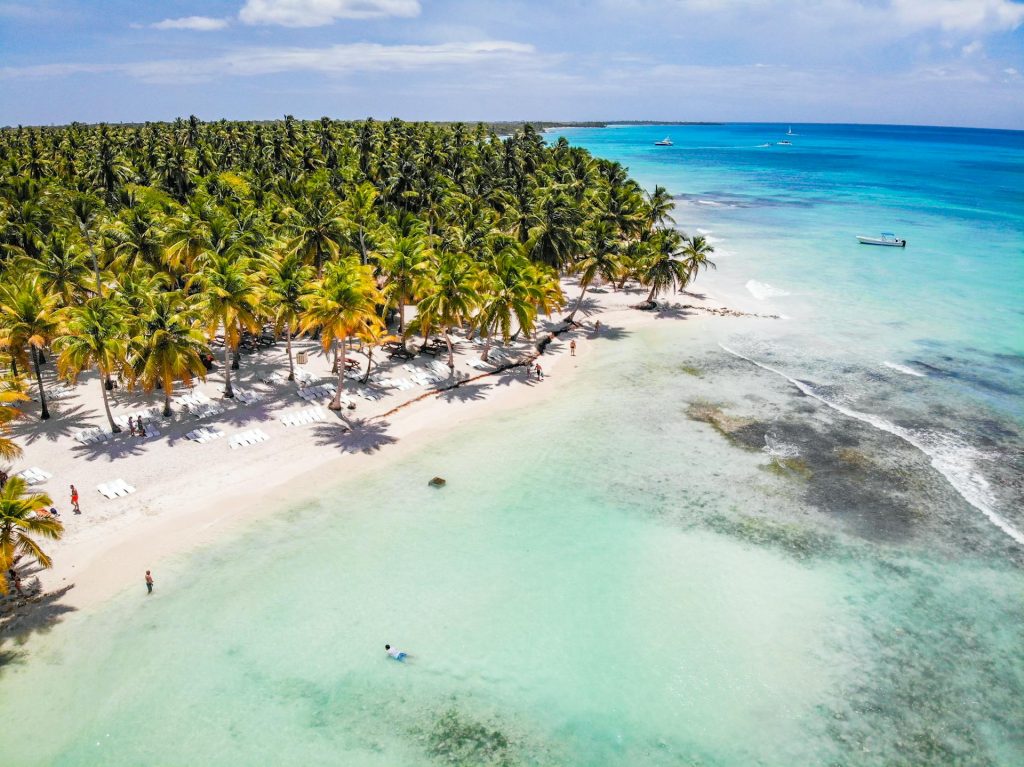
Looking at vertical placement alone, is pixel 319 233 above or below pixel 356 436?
above

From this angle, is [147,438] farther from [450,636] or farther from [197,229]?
[450,636]

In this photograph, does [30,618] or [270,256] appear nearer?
[30,618]

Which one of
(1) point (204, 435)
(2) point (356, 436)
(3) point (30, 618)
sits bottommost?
(3) point (30, 618)

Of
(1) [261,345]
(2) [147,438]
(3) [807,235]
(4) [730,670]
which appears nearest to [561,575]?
(4) [730,670]

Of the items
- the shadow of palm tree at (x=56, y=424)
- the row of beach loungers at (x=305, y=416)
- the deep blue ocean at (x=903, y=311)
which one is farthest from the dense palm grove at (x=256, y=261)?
the deep blue ocean at (x=903, y=311)

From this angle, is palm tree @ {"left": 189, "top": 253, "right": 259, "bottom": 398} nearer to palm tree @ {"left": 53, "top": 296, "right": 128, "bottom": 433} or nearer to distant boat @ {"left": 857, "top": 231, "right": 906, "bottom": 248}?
palm tree @ {"left": 53, "top": 296, "right": 128, "bottom": 433}

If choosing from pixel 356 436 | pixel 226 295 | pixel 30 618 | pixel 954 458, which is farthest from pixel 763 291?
pixel 30 618

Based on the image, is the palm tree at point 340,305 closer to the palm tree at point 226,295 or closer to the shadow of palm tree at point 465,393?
the palm tree at point 226,295

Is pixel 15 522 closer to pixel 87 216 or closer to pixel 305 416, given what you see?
pixel 305 416
